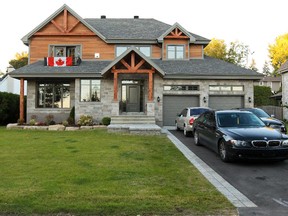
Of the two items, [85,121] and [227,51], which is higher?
[227,51]

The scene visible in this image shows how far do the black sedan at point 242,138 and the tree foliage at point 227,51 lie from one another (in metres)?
46.1

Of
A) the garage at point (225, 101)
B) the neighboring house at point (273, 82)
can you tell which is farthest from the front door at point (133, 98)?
the neighboring house at point (273, 82)

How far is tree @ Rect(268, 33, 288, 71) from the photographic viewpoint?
5350cm

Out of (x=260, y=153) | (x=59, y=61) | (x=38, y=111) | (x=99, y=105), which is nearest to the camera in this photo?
(x=260, y=153)

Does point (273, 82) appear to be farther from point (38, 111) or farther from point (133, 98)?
point (38, 111)

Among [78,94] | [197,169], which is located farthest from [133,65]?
[197,169]

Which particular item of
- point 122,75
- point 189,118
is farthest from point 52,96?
point 189,118

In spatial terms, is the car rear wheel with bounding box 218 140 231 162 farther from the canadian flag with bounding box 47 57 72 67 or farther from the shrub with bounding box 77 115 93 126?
the canadian flag with bounding box 47 57 72 67

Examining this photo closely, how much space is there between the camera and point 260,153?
26.3 feet

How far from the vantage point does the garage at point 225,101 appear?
21.5 m

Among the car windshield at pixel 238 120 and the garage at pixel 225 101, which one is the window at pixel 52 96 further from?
the car windshield at pixel 238 120

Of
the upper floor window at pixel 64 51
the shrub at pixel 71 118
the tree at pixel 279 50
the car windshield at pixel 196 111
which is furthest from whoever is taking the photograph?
the tree at pixel 279 50

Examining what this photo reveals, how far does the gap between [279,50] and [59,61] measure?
152 ft

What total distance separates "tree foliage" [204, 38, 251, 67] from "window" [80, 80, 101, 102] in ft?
122
